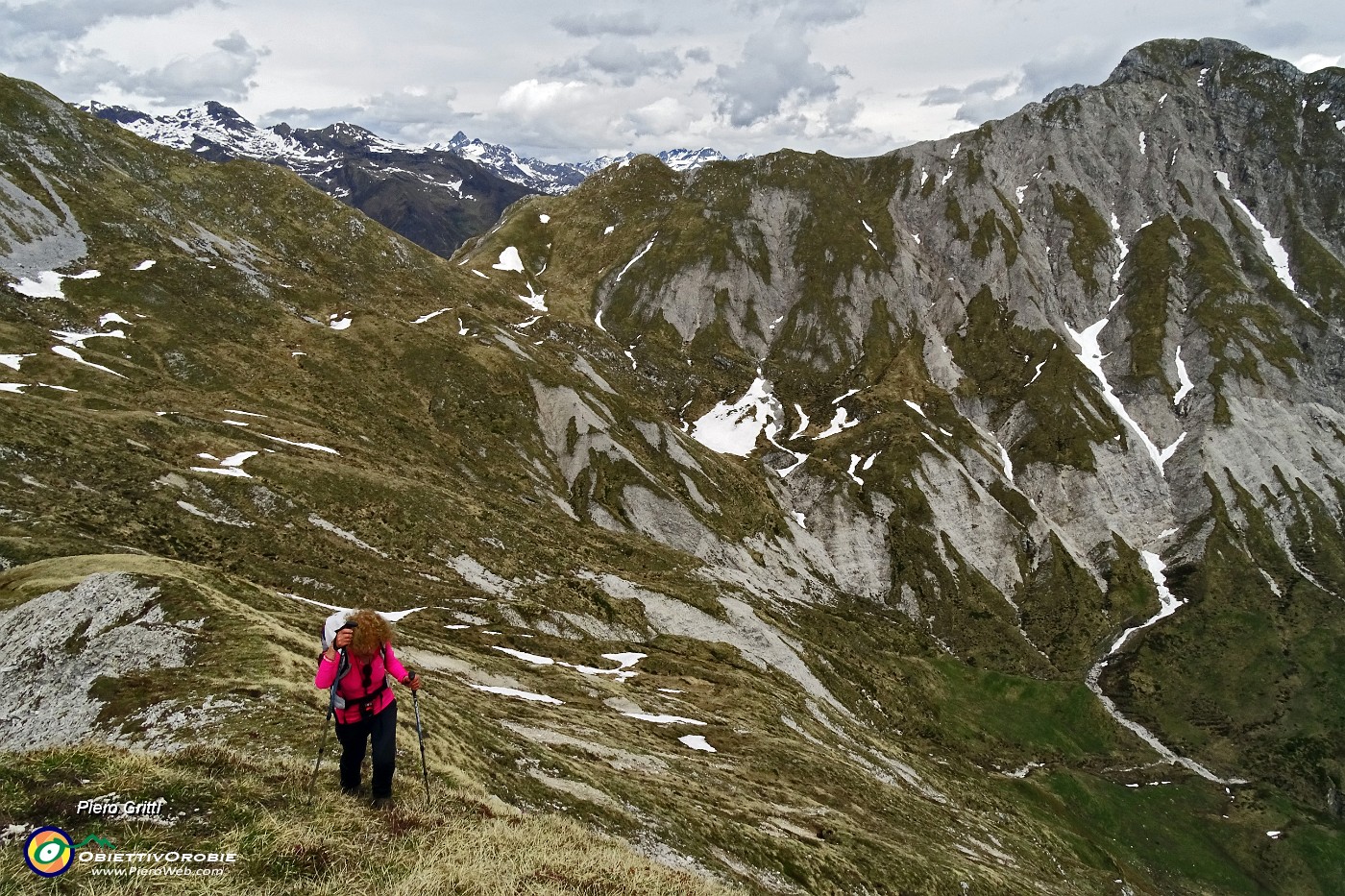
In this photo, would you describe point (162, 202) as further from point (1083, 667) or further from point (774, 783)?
point (1083, 667)

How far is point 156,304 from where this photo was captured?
98.1 m

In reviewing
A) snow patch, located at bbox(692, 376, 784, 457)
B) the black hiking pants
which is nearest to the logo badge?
the black hiking pants

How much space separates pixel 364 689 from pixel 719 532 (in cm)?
10858

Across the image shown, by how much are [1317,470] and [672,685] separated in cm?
18673

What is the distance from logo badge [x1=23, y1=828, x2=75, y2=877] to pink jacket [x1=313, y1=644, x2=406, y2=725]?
3.78 metres

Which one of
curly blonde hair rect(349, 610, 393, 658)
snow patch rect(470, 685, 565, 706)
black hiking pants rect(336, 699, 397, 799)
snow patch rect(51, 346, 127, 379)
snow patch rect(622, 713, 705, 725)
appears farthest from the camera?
snow patch rect(51, 346, 127, 379)

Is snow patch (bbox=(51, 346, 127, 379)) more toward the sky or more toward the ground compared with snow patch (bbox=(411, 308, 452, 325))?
more toward the ground

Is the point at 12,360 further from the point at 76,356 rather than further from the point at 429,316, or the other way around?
the point at 429,316

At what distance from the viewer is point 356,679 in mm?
12055

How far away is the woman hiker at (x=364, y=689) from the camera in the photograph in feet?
38.9

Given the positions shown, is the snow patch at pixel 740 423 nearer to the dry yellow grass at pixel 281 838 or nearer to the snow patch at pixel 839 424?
the snow patch at pixel 839 424

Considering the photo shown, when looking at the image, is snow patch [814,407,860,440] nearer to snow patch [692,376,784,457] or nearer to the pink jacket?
snow patch [692,376,784,457]

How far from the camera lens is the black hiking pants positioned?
12.4 meters

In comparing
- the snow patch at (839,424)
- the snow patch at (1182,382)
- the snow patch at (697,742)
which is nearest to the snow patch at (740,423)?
the snow patch at (839,424)
